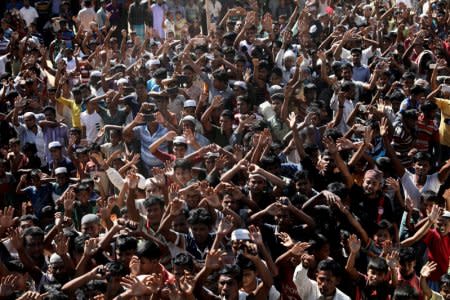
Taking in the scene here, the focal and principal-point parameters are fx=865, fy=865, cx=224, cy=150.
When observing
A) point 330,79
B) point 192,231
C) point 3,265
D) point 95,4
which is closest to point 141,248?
point 192,231

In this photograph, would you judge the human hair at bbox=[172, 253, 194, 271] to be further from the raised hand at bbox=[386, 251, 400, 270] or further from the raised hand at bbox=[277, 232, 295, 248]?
the raised hand at bbox=[386, 251, 400, 270]

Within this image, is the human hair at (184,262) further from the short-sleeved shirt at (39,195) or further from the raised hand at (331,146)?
the short-sleeved shirt at (39,195)

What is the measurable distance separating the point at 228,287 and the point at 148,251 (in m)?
0.75

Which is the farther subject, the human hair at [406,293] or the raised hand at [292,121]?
the raised hand at [292,121]

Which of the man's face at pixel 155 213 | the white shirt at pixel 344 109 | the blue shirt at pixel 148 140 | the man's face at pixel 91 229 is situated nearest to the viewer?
the man's face at pixel 155 213

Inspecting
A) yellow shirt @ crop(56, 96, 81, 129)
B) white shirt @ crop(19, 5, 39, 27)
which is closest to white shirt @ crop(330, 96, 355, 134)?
yellow shirt @ crop(56, 96, 81, 129)

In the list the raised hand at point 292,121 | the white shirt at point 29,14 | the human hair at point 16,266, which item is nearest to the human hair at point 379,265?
the human hair at point 16,266

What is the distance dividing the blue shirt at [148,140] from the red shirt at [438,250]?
3.17m

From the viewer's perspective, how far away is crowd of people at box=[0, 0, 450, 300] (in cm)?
609

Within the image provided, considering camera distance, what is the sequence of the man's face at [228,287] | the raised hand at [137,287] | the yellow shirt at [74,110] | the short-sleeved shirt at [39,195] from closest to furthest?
1. the raised hand at [137,287]
2. the man's face at [228,287]
3. the short-sleeved shirt at [39,195]
4. the yellow shirt at [74,110]

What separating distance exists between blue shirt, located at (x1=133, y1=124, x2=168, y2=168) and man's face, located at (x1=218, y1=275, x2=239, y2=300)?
3.58 metres

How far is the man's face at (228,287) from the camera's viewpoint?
5480 millimetres

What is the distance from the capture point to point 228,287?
5.48 metres

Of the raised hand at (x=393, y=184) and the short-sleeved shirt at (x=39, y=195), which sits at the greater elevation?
the raised hand at (x=393, y=184)
